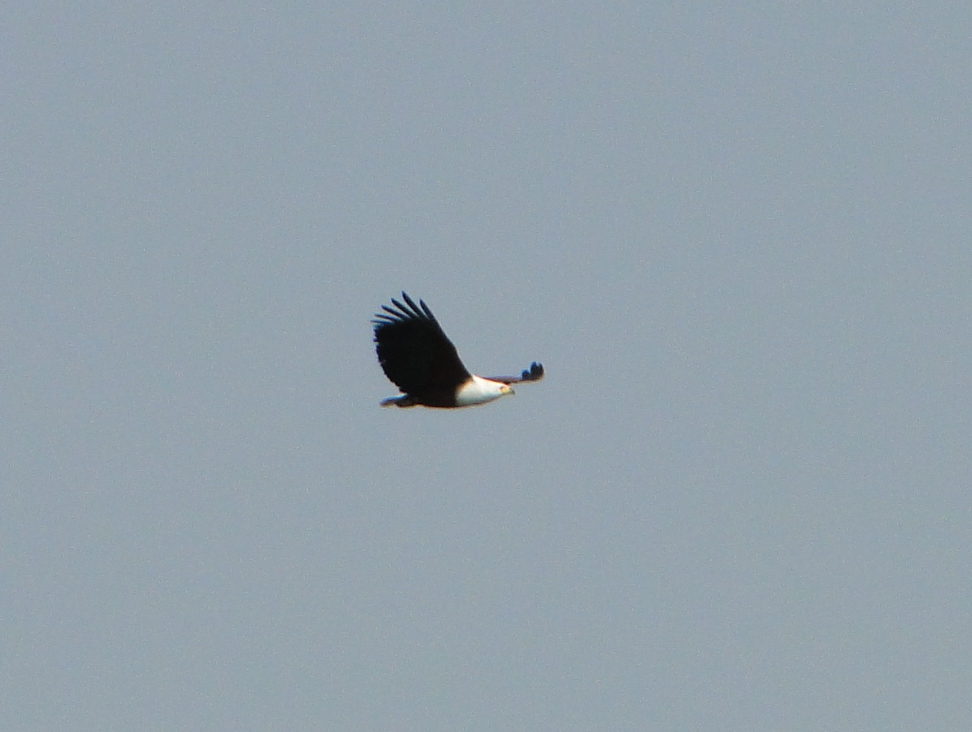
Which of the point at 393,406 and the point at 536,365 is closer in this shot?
the point at 393,406

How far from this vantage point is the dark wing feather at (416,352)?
131ft

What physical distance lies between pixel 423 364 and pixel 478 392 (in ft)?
5.57

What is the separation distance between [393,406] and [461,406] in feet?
4.25

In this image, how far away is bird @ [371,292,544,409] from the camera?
3991cm

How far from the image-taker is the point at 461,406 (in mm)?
41812

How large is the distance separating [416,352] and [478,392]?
2.03 metres

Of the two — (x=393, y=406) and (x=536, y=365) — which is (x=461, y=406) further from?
(x=536, y=365)

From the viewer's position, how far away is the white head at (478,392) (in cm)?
4159

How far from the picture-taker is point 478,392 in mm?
41844

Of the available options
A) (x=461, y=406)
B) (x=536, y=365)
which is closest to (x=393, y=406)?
(x=461, y=406)

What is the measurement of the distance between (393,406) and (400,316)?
226 centimetres

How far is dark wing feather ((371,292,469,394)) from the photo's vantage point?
39875 millimetres

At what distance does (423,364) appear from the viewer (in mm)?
40562

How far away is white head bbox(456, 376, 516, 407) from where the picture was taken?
4159 cm
